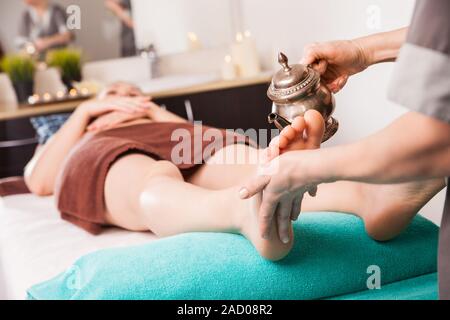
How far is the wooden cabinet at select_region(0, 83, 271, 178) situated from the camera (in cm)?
246

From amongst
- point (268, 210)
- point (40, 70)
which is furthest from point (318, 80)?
point (40, 70)

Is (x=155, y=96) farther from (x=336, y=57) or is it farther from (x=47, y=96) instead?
(x=336, y=57)

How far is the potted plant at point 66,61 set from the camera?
269 cm

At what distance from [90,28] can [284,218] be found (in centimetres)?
214

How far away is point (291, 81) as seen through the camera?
0.86 metres

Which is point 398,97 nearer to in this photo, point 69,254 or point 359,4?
point 69,254

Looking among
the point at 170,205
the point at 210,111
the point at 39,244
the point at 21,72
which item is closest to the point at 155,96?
the point at 210,111

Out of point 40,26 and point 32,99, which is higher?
point 40,26

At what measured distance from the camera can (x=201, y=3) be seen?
2.89m

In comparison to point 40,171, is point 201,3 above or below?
above

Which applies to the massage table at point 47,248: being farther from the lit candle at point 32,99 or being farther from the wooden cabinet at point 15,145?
the lit candle at point 32,99

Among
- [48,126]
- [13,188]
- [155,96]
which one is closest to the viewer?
[13,188]
